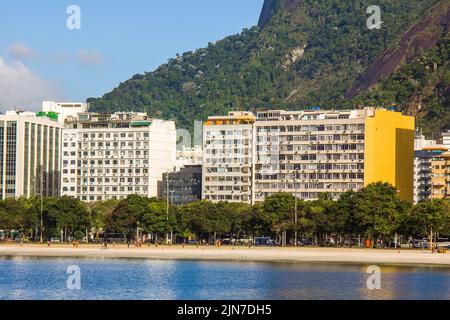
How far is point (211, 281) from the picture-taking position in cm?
12006

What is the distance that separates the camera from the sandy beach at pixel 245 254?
502ft

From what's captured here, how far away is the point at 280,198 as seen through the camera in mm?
195625

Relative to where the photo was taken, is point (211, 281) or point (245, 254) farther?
point (245, 254)

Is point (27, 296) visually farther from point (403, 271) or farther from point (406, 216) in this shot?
point (406, 216)

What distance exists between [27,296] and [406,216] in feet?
305

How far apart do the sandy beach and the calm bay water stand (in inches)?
336

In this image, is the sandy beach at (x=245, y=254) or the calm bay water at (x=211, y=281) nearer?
the calm bay water at (x=211, y=281)

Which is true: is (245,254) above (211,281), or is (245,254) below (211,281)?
below

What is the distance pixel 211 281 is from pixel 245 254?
4442cm

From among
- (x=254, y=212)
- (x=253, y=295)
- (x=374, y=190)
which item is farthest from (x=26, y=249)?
(x=253, y=295)

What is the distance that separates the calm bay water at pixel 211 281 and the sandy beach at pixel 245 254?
8535mm

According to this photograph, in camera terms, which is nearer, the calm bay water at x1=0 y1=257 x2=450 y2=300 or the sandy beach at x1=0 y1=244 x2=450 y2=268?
the calm bay water at x1=0 y1=257 x2=450 y2=300

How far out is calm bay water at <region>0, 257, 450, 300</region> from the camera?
104 metres
